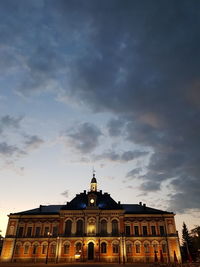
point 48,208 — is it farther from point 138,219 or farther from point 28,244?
point 138,219

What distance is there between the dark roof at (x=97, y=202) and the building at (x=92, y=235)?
0.23 meters

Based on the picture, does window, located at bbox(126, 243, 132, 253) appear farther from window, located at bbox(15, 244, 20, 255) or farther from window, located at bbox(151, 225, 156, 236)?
window, located at bbox(15, 244, 20, 255)

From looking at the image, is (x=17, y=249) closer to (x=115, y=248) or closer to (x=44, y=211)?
(x=44, y=211)

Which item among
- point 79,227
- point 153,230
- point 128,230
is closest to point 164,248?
point 153,230

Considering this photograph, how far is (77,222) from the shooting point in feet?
151

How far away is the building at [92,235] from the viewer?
4300 centimetres

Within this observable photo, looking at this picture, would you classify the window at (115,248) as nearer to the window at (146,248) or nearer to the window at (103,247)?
the window at (103,247)

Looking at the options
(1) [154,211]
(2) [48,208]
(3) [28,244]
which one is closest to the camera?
(3) [28,244]

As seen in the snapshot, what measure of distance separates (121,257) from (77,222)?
11220 millimetres

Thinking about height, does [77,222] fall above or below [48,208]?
below

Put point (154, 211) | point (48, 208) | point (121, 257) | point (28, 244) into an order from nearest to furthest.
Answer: point (121, 257) → point (28, 244) → point (154, 211) → point (48, 208)

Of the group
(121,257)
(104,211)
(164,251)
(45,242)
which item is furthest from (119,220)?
(45,242)

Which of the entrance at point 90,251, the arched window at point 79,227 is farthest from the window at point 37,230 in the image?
the entrance at point 90,251

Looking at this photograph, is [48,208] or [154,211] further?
[48,208]
